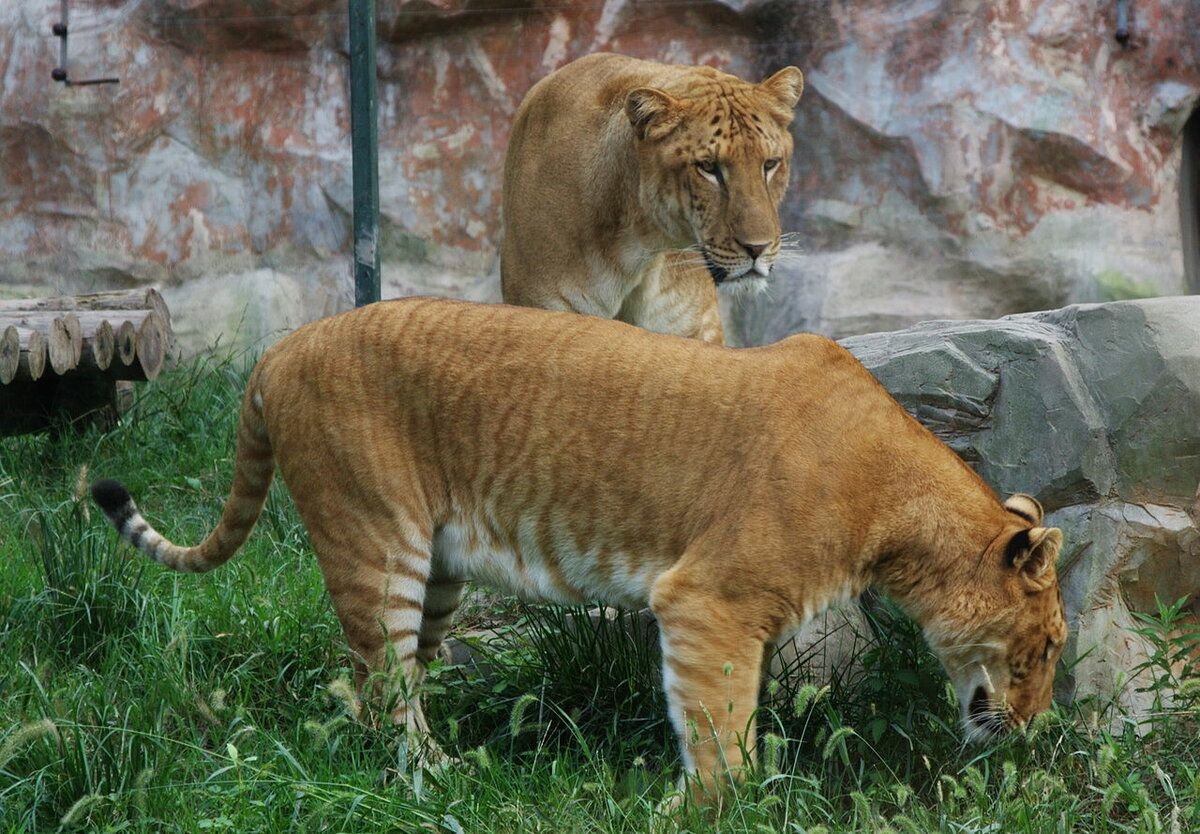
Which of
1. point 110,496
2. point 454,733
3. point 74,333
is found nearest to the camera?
point 454,733

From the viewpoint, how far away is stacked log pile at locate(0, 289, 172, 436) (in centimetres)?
693

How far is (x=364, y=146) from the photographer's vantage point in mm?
7035

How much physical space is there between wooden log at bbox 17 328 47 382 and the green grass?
33.7 inches

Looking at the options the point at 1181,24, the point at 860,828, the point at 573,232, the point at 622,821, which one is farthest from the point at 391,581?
the point at 1181,24

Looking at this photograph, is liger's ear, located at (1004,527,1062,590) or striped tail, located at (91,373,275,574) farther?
striped tail, located at (91,373,275,574)

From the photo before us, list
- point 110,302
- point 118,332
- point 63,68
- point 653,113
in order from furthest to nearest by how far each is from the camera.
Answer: point 63,68 → point 110,302 → point 118,332 → point 653,113

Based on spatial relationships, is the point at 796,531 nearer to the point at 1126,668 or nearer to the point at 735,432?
the point at 735,432

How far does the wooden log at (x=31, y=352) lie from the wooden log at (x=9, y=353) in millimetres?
30

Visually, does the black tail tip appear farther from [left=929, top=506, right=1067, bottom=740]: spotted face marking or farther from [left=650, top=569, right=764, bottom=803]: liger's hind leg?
[left=929, top=506, right=1067, bottom=740]: spotted face marking

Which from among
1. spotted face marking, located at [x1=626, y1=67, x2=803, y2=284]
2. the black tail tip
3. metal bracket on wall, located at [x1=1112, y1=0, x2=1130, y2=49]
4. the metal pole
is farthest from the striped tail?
metal bracket on wall, located at [x1=1112, y1=0, x2=1130, y2=49]

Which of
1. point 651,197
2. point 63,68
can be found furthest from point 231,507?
point 63,68

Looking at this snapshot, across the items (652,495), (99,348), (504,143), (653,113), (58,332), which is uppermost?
(653,113)

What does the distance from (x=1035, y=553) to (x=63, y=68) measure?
748 centimetres

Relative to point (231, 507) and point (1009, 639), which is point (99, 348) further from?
point (1009, 639)
